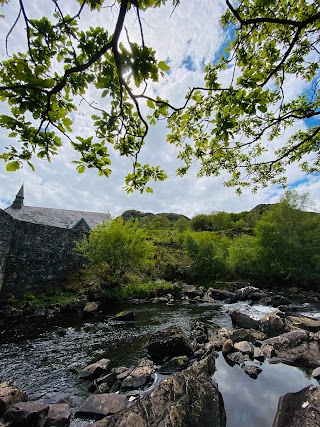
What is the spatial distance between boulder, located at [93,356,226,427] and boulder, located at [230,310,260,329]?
622 centimetres

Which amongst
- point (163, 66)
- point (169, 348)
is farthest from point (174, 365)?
point (163, 66)

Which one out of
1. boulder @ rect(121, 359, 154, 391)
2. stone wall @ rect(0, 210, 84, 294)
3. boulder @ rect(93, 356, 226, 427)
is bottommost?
boulder @ rect(121, 359, 154, 391)

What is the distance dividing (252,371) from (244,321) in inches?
178

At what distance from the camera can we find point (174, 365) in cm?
614

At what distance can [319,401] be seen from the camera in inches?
149

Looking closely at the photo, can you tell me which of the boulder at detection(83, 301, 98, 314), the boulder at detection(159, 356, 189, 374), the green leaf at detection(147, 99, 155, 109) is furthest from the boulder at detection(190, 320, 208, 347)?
the green leaf at detection(147, 99, 155, 109)

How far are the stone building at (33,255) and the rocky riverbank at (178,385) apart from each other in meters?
10.5

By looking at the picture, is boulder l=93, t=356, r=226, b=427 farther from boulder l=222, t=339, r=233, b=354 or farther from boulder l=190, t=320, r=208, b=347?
boulder l=190, t=320, r=208, b=347

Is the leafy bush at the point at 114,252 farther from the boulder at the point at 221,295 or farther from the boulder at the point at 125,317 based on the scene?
the boulder at the point at 221,295

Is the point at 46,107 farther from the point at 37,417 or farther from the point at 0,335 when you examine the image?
the point at 0,335

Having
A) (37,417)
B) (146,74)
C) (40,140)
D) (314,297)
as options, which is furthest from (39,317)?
(314,297)

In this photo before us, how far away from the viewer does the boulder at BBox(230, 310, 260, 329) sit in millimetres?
9586

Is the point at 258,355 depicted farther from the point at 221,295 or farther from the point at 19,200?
the point at 19,200

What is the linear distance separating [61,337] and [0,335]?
2.43 metres
